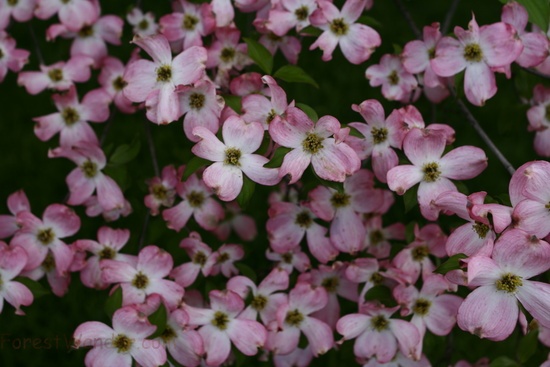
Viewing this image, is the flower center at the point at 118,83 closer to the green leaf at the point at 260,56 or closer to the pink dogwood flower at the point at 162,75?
the pink dogwood flower at the point at 162,75

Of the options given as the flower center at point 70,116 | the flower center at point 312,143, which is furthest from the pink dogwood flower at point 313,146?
the flower center at point 70,116

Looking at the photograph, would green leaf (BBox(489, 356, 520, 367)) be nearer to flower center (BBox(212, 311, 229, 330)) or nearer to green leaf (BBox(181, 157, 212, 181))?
flower center (BBox(212, 311, 229, 330))

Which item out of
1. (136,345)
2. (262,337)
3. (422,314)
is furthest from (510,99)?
(136,345)

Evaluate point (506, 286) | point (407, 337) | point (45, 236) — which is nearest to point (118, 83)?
point (45, 236)

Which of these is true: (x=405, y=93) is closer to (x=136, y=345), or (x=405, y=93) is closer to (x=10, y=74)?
(x=136, y=345)

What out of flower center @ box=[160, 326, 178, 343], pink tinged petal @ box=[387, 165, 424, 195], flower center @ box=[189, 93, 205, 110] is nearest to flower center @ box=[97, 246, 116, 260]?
flower center @ box=[160, 326, 178, 343]

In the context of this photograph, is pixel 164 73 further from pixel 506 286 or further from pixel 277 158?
pixel 506 286
